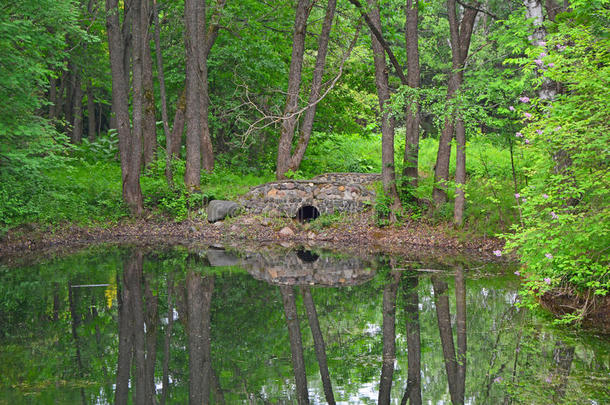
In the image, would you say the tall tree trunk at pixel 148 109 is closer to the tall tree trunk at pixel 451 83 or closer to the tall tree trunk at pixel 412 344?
the tall tree trunk at pixel 451 83

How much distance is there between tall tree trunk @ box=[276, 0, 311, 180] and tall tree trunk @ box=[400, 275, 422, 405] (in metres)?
9.87

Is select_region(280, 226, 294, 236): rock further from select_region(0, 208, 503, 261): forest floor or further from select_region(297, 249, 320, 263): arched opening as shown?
select_region(297, 249, 320, 263): arched opening

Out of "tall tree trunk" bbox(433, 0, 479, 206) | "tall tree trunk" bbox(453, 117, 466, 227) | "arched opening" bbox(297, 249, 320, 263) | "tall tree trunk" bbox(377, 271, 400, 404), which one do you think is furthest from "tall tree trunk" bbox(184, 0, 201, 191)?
"tall tree trunk" bbox(377, 271, 400, 404)

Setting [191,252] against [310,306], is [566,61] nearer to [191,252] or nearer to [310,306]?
[310,306]

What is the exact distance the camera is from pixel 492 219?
15.9 meters

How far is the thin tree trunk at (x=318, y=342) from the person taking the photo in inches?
251

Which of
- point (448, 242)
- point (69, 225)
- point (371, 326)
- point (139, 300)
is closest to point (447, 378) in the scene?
point (371, 326)

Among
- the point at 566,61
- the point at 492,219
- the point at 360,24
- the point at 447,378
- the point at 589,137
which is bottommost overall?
the point at 447,378

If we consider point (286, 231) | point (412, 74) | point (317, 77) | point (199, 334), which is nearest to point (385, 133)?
point (412, 74)

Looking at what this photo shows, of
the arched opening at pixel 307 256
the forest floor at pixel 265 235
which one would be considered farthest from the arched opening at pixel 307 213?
the arched opening at pixel 307 256

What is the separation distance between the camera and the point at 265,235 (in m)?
18.5

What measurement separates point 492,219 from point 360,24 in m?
7.66

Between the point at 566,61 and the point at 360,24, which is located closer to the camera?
the point at 566,61

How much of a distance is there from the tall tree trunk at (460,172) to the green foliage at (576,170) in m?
6.94
